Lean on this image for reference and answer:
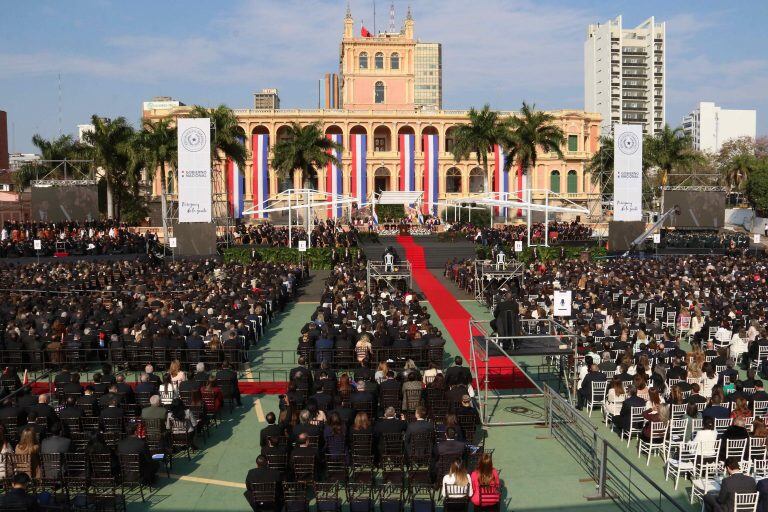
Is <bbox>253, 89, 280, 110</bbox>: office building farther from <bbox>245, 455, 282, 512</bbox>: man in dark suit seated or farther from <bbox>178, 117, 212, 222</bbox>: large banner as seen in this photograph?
<bbox>245, 455, 282, 512</bbox>: man in dark suit seated

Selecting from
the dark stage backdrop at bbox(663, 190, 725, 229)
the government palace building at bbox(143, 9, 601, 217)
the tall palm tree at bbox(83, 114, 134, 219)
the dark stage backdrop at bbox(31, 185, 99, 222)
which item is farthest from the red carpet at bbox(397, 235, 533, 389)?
the government palace building at bbox(143, 9, 601, 217)

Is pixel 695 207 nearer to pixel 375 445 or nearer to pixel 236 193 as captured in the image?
pixel 236 193

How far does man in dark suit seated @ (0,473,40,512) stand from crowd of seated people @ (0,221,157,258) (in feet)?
109

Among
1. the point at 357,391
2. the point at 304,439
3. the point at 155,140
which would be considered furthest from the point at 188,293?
the point at 155,140

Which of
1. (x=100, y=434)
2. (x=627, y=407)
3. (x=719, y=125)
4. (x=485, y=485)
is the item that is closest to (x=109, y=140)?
(x=100, y=434)

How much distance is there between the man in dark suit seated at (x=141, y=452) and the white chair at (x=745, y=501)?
8102 millimetres

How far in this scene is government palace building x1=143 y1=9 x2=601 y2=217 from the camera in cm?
7906

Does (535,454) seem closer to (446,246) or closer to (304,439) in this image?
(304,439)

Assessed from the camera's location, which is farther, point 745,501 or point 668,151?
point 668,151

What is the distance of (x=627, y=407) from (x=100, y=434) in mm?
8718

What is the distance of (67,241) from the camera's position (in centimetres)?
4066

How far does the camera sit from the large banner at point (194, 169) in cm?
3762

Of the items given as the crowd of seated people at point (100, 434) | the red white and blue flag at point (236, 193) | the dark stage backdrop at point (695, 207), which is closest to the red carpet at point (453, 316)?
the crowd of seated people at point (100, 434)

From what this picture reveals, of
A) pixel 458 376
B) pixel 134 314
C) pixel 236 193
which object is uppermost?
→ pixel 236 193
